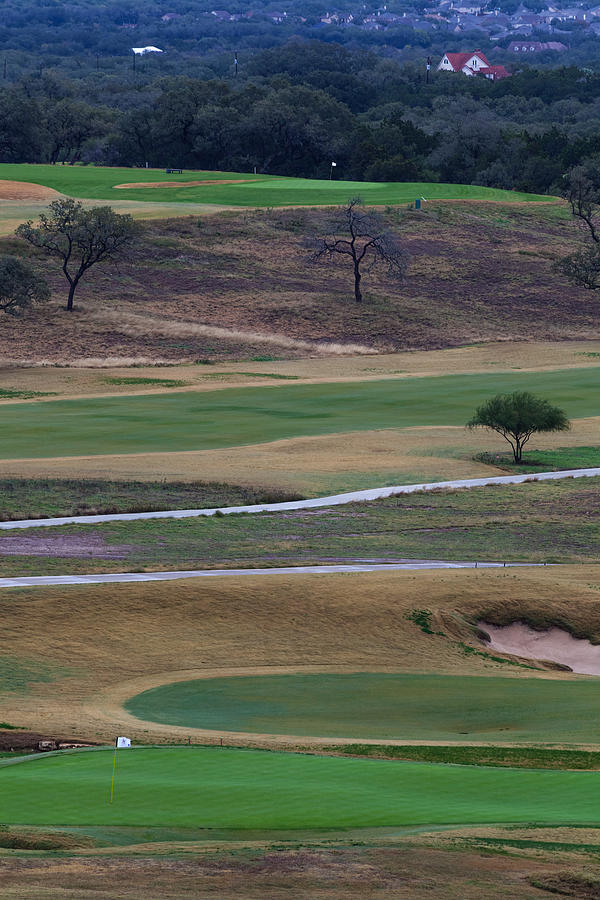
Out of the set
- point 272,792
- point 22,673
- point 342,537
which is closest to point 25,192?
point 342,537

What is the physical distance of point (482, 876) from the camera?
15.8 m

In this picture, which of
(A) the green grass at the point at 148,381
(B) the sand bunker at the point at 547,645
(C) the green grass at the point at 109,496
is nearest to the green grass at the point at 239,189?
(A) the green grass at the point at 148,381

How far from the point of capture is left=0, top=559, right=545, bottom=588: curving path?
35.1 metres

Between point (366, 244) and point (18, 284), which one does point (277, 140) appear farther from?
point (18, 284)

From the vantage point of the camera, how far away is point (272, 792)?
19250mm

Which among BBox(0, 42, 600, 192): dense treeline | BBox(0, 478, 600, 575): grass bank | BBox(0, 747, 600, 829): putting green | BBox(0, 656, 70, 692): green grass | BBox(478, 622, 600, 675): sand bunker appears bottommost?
BBox(478, 622, 600, 675): sand bunker

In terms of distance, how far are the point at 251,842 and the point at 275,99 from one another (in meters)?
147

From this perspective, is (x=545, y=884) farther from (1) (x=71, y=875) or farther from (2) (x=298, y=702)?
(2) (x=298, y=702)

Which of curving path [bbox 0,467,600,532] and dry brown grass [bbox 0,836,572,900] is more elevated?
dry brown grass [bbox 0,836,572,900]

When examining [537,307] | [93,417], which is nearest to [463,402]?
[93,417]

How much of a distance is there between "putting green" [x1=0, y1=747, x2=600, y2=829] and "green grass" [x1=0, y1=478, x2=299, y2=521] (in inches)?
1009

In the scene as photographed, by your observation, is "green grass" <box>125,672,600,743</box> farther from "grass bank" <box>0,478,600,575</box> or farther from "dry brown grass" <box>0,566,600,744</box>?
"grass bank" <box>0,478,600,575</box>

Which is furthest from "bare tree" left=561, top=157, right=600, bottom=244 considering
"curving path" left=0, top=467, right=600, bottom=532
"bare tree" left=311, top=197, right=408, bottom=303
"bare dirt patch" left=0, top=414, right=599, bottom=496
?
"curving path" left=0, top=467, right=600, bottom=532

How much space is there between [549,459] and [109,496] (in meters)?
22.6
